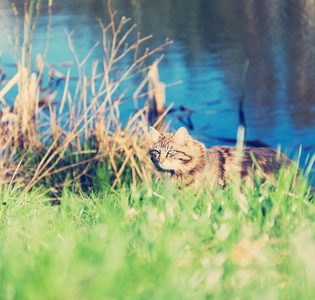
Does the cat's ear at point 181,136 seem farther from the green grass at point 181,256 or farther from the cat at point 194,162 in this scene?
the green grass at point 181,256

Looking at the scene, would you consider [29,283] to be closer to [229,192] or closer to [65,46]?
[229,192]

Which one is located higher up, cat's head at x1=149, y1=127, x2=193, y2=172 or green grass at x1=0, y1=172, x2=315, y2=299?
green grass at x1=0, y1=172, x2=315, y2=299

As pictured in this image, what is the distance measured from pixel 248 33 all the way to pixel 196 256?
15871mm

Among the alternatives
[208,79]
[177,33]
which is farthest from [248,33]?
[208,79]

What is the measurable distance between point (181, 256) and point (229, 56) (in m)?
12.9

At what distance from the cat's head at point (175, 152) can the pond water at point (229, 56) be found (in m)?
2.68

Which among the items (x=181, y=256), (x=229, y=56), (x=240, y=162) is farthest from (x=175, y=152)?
(x=229, y=56)

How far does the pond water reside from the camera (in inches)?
406

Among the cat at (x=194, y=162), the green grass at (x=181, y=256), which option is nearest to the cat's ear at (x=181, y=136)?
the cat at (x=194, y=162)

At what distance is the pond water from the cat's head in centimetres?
268

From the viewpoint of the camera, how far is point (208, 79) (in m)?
13.1

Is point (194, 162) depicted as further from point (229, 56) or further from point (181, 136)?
point (229, 56)

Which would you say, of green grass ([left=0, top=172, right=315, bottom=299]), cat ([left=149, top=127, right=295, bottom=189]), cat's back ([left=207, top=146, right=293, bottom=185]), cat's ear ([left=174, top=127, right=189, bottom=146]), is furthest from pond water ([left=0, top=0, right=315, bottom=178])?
green grass ([left=0, top=172, right=315, bottom=299])

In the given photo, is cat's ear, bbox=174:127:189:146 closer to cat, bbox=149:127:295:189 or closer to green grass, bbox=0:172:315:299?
cat, bbox=149:127:295:189
